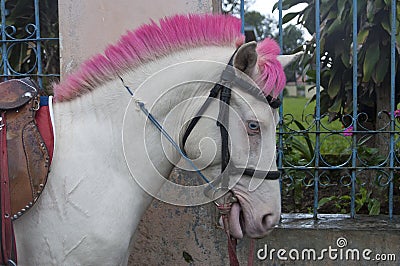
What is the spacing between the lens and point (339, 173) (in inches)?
164

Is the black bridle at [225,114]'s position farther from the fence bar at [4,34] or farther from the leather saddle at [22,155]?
the fence bar at [4,34]

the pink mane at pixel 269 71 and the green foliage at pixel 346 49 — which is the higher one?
the green foliage at pixel 346 49

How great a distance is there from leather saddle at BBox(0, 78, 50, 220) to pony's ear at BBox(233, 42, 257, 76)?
799 mm

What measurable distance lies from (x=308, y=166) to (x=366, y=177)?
0.92 metres

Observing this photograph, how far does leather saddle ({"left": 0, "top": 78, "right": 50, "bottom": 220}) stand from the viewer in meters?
1.85

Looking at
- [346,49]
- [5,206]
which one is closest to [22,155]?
[5,206]

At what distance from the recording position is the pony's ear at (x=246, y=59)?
1824mm

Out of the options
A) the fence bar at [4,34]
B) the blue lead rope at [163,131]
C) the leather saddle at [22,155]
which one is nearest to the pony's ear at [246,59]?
the blue lead rope at [163,131]

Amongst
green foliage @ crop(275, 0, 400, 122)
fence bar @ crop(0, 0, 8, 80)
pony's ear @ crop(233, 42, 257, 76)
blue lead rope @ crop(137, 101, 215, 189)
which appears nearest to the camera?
pony's ear @ crop(233, 42, 257, 76)

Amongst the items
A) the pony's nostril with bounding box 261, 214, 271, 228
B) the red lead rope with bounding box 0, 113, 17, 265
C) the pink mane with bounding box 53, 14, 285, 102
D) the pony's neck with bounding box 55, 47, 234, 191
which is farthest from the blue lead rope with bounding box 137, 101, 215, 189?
the red lead rope with bounding box 0, 113, 17, 265

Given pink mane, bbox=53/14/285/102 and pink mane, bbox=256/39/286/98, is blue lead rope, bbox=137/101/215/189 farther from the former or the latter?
pink mane, bbox=256/39/286/98

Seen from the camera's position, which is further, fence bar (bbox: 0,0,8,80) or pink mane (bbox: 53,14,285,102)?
fence bar (bbox: 0,0,8,80)

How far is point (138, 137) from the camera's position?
1952 mm

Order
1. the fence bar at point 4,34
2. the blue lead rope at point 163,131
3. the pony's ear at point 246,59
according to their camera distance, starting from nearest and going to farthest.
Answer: the pony's ear at point 246,59 → the blue lead rope at point 163,131 → the fence bar at point 4,34
